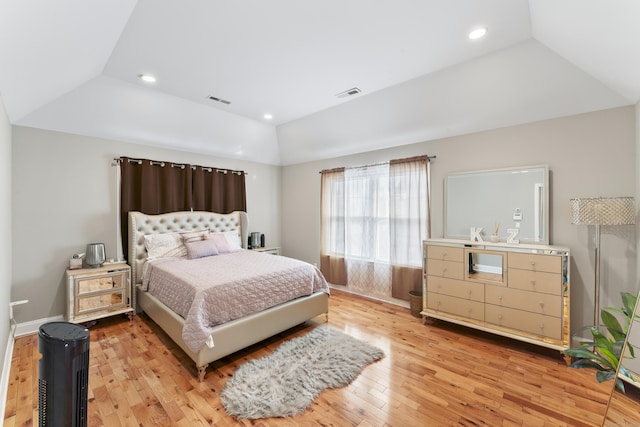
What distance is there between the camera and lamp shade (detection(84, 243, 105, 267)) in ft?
10.4

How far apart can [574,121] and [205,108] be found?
422cm

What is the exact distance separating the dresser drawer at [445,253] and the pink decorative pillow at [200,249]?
286cm

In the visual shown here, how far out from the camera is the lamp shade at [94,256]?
317 cm

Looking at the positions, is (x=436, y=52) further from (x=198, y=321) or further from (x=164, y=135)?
(x=164, y=135)

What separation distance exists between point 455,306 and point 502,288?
0.53 meters

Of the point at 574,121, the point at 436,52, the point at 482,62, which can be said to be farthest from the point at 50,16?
the point at 574,121

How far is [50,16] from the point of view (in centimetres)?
153

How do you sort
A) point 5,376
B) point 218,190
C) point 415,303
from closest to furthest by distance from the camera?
point 5,376, point 415,303, point 218,190

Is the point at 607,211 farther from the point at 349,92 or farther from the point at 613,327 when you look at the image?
the point at 349,92

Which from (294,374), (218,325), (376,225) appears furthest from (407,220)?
(218,325)

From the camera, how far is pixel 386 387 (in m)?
2.12

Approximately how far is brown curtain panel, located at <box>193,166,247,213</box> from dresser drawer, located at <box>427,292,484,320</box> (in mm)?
3360

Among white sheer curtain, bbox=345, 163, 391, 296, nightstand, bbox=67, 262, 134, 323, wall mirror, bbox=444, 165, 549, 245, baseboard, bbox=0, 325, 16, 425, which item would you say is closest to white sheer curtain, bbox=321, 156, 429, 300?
white sheer curtain, bbox=345, 163, 391, 296

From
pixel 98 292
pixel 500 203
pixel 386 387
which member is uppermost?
pixel 500 203
